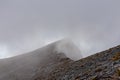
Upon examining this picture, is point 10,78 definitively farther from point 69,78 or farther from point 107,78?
point 107,78

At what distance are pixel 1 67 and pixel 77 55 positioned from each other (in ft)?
139

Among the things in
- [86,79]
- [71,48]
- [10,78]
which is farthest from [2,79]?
[71,48]

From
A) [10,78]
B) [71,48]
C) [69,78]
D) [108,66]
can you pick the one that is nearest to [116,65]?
[108,66]

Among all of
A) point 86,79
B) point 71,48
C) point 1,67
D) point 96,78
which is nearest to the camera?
point 96,78

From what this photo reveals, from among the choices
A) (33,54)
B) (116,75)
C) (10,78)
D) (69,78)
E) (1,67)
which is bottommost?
(116,75)

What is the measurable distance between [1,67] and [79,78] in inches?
2932

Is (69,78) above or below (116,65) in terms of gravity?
above

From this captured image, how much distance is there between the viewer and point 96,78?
25.0 metres

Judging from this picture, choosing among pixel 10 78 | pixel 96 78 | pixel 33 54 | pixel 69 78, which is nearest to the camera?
pixel 96 78

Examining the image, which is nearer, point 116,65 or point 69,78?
point 116,65

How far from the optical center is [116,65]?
2606 centimetres

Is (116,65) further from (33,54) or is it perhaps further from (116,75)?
(33,54)

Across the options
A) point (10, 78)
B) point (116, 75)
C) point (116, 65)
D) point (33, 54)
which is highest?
point (33, 54)

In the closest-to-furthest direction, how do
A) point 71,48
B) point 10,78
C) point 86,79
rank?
point 86,79 < point 10,78 < point 71,48
